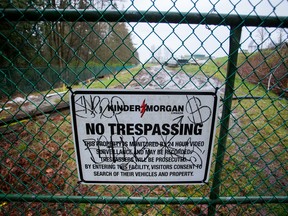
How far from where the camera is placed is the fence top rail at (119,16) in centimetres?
118

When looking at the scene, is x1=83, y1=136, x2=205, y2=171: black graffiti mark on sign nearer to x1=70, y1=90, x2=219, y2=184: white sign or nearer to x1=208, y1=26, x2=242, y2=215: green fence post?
x1=70, y1=90, x2=219, y2=184: white sign

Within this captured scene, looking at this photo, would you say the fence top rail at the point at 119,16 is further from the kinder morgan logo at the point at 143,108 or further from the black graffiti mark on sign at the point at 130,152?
the black graffiti mark on sign at the point at 130,152

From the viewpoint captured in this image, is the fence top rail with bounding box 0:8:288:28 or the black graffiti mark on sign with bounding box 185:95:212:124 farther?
the black graffiti mark on sign with bounding box 185:95:212:124

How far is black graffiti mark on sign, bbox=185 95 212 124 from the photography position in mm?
1310

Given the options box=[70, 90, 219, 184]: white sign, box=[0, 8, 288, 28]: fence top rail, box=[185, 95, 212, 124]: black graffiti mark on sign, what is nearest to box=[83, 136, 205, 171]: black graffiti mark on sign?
box=[70, 90, 219, 184]: white sign

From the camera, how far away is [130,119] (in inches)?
52.1

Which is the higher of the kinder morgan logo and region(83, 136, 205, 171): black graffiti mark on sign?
the kinder morgan logo

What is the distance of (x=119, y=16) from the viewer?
120 cm

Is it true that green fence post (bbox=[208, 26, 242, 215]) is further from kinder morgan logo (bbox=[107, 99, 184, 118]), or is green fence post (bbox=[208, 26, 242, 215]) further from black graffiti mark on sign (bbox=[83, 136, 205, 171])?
kinder morgan logo (bbox=[107, 99, 184, 118])

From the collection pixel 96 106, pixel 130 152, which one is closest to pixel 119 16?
pixel 96 106

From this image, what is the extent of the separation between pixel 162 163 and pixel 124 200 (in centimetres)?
46

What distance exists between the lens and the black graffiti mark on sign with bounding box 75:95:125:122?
1.28 metres

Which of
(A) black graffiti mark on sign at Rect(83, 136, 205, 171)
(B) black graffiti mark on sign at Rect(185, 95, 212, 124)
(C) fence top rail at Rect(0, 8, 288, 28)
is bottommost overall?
(A) black graffiti mark on sign at Rect(83, 136, 205, 171)

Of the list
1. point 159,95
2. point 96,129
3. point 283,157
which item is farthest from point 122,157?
point 283,157
